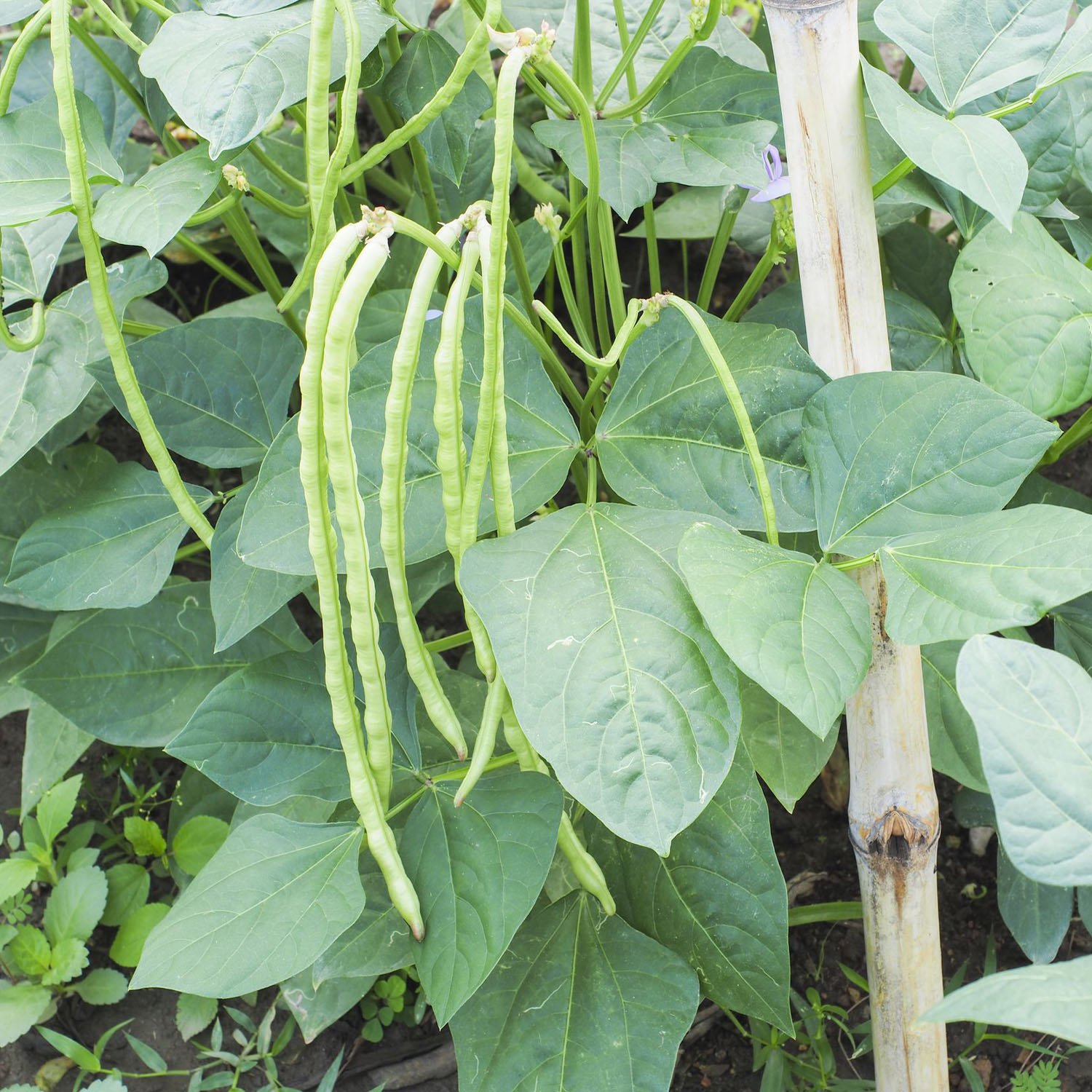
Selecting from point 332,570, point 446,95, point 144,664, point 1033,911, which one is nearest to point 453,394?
point 332,570

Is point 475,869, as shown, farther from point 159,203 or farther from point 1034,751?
point 159,203

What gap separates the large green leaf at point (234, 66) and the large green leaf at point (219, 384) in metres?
0.26

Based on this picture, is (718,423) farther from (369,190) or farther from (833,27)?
(369,190)

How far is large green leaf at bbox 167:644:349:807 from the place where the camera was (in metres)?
0.82

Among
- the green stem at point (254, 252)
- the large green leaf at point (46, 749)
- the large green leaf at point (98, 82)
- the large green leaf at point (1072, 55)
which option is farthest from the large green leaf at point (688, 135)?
the large green leaf at point (46, 749)

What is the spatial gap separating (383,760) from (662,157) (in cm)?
56

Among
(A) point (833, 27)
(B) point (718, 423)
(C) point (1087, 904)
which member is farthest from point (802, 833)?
(A) point (833, 27)

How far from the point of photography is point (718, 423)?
825 mm

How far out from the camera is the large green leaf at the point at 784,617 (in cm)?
64

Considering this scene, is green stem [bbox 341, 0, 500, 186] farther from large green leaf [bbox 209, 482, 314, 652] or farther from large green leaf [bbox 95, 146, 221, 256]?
large green leaf [bbox 209, 482, 314, 652]

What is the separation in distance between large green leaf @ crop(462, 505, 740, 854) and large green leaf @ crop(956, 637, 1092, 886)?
0.53 ft

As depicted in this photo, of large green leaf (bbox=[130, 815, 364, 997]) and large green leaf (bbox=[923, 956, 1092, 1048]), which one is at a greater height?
large green leaf (bbox=[923, 956, 1092, 1048])

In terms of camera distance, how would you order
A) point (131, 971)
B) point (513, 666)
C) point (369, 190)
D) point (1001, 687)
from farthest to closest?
point (369, 190)
point (131, 971)
point (513, 666)
point (1001, 687)

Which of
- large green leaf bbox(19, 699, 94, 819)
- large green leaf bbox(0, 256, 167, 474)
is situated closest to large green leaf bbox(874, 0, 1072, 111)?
large green leaf bbox(0, 256, 167, 474)
